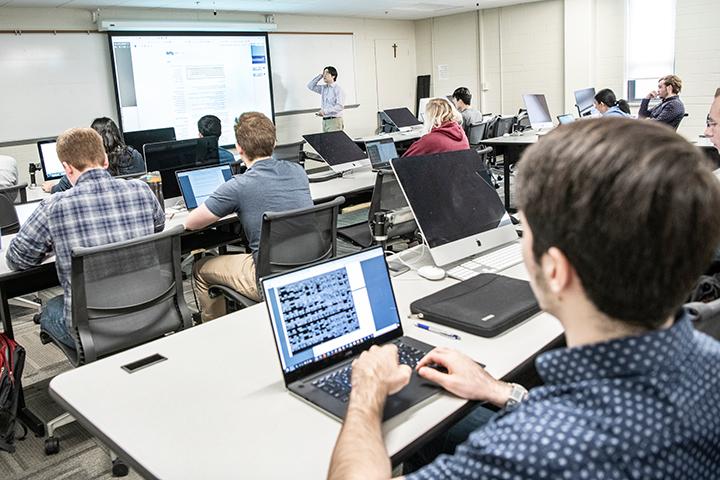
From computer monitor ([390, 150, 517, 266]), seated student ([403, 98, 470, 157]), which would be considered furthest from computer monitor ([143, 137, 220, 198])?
computer monitor ([390, 150, 517, 266])

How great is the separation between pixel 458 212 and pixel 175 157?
210 centimetres

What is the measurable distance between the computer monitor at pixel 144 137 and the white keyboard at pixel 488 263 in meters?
3.10

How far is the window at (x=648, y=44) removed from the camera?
884 centimetres

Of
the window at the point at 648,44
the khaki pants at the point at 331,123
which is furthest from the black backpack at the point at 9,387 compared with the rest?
the window at the point at 648,44

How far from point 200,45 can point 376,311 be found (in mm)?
8042

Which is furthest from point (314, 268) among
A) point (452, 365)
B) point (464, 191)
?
point (464, 191)

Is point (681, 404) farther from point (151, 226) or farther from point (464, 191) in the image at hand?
point (151, 226)

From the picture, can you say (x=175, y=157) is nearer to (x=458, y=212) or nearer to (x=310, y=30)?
(x=458, y=212)

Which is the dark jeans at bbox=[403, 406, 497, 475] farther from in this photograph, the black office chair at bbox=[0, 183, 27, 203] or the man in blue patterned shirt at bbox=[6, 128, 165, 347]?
the black office chair at bbox=[0, 183, 27, 203]

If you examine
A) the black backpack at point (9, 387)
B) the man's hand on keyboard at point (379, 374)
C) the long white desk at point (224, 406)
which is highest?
the man's hand on keyboard at point (379, 374)

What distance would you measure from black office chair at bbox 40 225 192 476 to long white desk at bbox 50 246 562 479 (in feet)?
2.28

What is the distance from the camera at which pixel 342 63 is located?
35.2 ft

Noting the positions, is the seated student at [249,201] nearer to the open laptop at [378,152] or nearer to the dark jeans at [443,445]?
the dark jeans at [443,445]

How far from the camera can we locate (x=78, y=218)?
2.47 m
